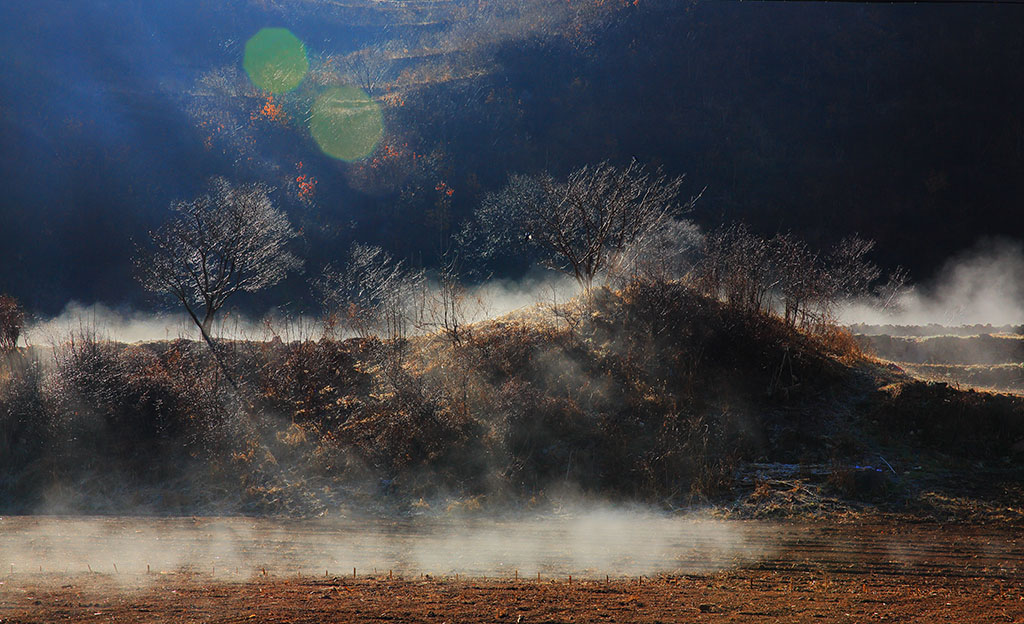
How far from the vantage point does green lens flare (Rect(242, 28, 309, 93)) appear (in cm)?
5684

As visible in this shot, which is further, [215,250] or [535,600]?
[215,250]

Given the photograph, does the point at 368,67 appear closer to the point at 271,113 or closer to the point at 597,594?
the point at 271,113

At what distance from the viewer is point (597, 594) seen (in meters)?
9.05

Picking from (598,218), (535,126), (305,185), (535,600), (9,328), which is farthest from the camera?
(535,126)

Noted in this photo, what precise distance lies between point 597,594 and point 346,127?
47571 millimetres

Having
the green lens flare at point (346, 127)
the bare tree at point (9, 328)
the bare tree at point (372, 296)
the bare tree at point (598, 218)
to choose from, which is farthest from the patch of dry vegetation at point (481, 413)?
the green lens flare at point (346, 127)

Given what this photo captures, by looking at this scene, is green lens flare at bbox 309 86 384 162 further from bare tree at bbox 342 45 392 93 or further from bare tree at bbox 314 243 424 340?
bare tree at bbox 314 243 424 340

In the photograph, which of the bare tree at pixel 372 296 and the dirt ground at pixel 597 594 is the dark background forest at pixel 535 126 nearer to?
the bare tree at pixel 372 296

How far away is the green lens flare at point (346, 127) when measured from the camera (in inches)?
1932

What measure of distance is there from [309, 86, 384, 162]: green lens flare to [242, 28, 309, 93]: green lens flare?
4.85 m

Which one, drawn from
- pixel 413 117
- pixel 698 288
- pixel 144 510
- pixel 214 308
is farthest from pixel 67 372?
pixel 413 117

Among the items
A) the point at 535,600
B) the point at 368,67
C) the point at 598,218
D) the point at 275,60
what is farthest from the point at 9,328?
the point at 275,60

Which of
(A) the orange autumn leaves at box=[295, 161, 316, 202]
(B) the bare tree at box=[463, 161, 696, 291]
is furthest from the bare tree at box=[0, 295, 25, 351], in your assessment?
(A) the orange autumn leaves at box=[295, 161, 316, 202]

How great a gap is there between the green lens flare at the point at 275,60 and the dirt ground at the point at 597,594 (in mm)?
52803
